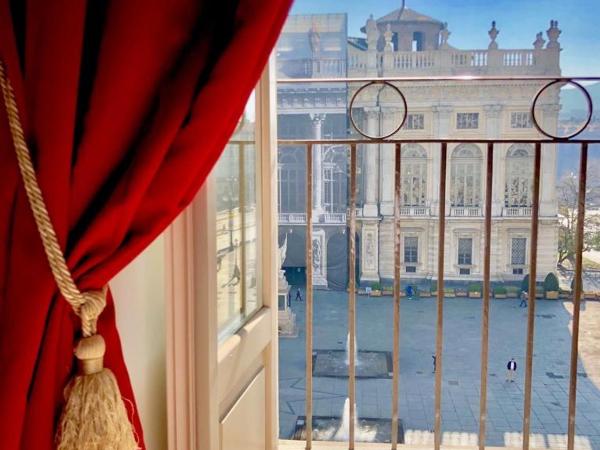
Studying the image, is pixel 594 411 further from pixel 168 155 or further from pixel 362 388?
pixel 168 155

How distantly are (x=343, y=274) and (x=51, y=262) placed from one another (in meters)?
2.27

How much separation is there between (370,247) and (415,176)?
523 millimetres

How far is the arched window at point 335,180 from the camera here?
8.26 ft

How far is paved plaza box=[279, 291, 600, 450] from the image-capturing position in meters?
3.19

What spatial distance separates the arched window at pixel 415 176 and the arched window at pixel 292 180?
0.92m

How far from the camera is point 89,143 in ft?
1.93

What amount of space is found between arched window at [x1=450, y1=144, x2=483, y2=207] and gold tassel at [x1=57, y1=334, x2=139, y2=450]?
2719 millimetres

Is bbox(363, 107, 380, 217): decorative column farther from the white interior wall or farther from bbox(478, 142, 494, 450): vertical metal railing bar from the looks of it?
the white interior wall

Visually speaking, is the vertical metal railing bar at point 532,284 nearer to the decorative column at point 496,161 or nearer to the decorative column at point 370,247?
the decorative column at point 496,161

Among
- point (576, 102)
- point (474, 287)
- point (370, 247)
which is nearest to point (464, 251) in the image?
point (474, 287)

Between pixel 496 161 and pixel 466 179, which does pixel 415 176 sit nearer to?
pixel 466 179

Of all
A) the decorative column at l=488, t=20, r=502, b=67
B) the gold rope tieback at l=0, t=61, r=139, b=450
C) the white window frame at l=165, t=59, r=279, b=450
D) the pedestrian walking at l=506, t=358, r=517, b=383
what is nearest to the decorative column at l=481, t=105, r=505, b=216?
the white window frame at l=165, t=59, r=279, b=450

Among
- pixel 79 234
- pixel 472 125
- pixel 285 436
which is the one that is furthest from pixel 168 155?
pixel 472 125

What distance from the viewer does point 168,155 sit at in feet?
2.11
